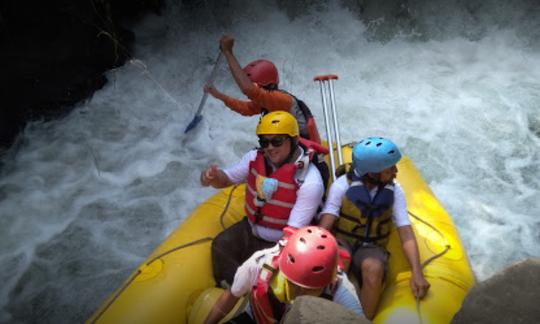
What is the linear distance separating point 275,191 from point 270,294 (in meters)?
0.72

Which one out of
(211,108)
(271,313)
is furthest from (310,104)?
(271,313)

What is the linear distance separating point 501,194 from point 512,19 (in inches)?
126

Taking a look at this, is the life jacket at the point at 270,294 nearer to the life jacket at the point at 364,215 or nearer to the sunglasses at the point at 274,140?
the life jacket at the point at 364,215

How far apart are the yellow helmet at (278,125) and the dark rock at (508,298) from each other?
127cm

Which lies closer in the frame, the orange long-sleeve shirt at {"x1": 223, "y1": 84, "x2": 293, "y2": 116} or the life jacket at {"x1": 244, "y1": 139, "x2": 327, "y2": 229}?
the life jacket at {"x1": 244, "y1": 139, "x2": 327, "y2": 229}

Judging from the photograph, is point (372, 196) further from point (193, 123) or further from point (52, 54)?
point (52, 54)

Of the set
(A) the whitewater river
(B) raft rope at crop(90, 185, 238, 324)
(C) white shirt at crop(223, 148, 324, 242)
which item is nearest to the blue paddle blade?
(A) the whitewater river

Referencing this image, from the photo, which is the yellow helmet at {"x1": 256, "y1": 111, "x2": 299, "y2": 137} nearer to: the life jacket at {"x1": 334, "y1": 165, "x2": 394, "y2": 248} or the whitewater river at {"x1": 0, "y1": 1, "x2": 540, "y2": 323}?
the life jacket at {"x1": 334, "y1": 165, "x2": 394, "y2": 248}

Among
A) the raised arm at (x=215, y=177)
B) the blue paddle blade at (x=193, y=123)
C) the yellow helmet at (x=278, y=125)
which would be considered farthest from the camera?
the blue paddle blade at (x=193, y=123)

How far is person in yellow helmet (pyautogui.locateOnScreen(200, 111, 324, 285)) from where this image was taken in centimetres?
252

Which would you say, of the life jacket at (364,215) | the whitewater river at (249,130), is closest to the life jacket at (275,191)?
the life jacket at (364,215)

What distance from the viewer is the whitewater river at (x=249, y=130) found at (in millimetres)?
4066

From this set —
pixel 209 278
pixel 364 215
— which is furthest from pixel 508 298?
pixel 209 278

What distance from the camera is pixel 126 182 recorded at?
4.81 meters
